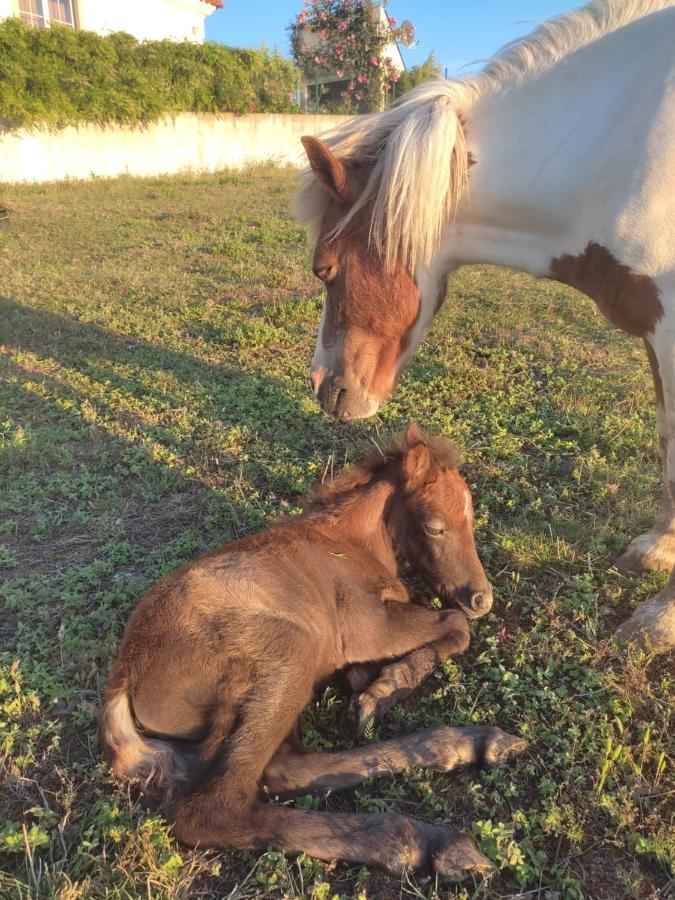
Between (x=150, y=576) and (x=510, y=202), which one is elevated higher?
(x=510, y=202)

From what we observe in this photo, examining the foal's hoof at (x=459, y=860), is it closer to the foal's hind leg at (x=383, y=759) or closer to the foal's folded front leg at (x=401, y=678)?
the foal's hind leg at (x=383, y=759)

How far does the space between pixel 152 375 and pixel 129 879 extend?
4060 millimetres

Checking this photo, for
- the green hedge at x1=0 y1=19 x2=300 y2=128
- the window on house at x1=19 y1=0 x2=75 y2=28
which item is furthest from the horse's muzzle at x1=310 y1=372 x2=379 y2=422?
the window on house at x1=19 y1=0 x2=75 y2=28

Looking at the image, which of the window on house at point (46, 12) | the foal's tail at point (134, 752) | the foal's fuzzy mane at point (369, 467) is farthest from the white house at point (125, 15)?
the foal's tail at point (134, 752)

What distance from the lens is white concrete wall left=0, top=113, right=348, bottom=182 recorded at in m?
15.0

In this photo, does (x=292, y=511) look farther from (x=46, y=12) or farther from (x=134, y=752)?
(x=46, y=12)

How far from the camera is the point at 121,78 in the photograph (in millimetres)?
16484

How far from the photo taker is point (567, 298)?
7137 millimetres

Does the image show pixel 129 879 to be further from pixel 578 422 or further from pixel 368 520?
pixel 578 422

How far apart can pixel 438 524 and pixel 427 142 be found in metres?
1.65

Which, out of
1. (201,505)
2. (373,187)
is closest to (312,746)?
(201,505)

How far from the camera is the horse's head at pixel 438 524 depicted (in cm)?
281

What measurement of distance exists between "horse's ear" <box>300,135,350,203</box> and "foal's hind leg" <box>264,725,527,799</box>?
218 centimetres

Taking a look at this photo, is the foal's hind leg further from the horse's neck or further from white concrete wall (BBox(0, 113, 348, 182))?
white concrete wall (BBox(0, 113, 348, 182))
